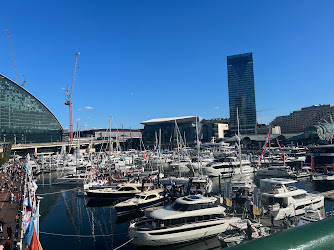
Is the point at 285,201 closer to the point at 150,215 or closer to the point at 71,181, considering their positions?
the point at 150,215

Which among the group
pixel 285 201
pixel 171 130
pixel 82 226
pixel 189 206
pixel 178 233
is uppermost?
pixel 171 130

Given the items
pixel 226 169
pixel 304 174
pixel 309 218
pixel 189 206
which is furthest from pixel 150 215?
pixel 304 174

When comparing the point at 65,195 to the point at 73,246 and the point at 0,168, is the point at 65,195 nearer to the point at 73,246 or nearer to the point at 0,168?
the point at 73,246

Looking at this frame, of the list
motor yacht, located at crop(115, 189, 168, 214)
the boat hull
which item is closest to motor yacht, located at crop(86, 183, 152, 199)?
motor yacht, located at crop(115, 189, 168, 214)

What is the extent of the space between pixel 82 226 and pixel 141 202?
758 centimetres

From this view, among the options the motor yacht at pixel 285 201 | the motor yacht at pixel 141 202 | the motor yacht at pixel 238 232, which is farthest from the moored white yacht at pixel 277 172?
the motor yacht at pixel 238 232

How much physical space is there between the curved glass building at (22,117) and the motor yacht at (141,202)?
106457 mm

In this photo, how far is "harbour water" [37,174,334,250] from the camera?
2394 cm

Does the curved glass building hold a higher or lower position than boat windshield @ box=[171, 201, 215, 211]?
higher

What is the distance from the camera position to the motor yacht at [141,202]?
32.6 meters

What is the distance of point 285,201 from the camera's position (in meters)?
28.9

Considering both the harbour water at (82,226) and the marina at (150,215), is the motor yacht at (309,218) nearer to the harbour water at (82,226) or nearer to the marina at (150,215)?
the marina at (150,215)

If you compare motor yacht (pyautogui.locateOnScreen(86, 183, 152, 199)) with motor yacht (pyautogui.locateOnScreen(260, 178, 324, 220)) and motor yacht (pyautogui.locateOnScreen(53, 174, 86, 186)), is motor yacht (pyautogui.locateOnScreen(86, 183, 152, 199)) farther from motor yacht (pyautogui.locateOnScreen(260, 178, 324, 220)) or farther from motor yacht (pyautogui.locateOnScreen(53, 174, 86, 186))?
motor yacht (pyautogui.locateOnScreen(260, 178, 324, 220))

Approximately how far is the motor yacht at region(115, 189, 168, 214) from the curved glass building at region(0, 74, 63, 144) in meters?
106
